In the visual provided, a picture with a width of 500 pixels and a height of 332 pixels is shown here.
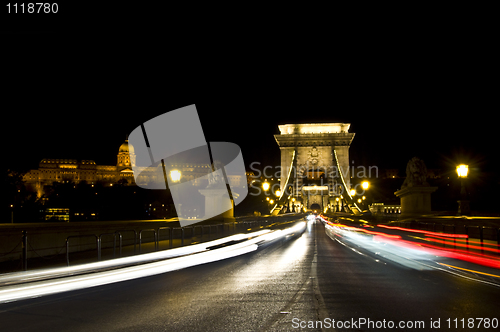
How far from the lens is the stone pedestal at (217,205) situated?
958 inches

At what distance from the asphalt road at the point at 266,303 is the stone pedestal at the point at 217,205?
1466 cm

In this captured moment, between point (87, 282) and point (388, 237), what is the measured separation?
41.8ft

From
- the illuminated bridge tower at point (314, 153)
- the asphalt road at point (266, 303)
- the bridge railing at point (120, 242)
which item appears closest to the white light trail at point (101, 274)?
the asphalt road at point (266, 303)

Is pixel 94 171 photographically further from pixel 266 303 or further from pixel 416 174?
pixel 266 303

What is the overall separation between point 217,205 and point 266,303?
1831 centimetres

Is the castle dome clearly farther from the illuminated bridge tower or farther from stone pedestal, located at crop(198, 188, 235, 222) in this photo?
stone pedestal, located at crop(198, 188, 235, 222)

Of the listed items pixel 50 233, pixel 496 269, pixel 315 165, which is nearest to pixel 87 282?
pixel 50 233

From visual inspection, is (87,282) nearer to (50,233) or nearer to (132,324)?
(132,324)

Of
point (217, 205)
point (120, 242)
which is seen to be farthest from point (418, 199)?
point (120, 242)

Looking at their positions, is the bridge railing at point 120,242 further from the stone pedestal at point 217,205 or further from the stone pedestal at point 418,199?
the stone pedestal at point 418,199

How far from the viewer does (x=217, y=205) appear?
80.7 feet

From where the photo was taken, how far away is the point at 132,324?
534 centimetres

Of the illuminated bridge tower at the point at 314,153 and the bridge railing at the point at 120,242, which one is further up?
the illuminated bridge tower at the point at 314,153

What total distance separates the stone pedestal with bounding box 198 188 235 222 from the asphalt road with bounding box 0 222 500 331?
1466cm
